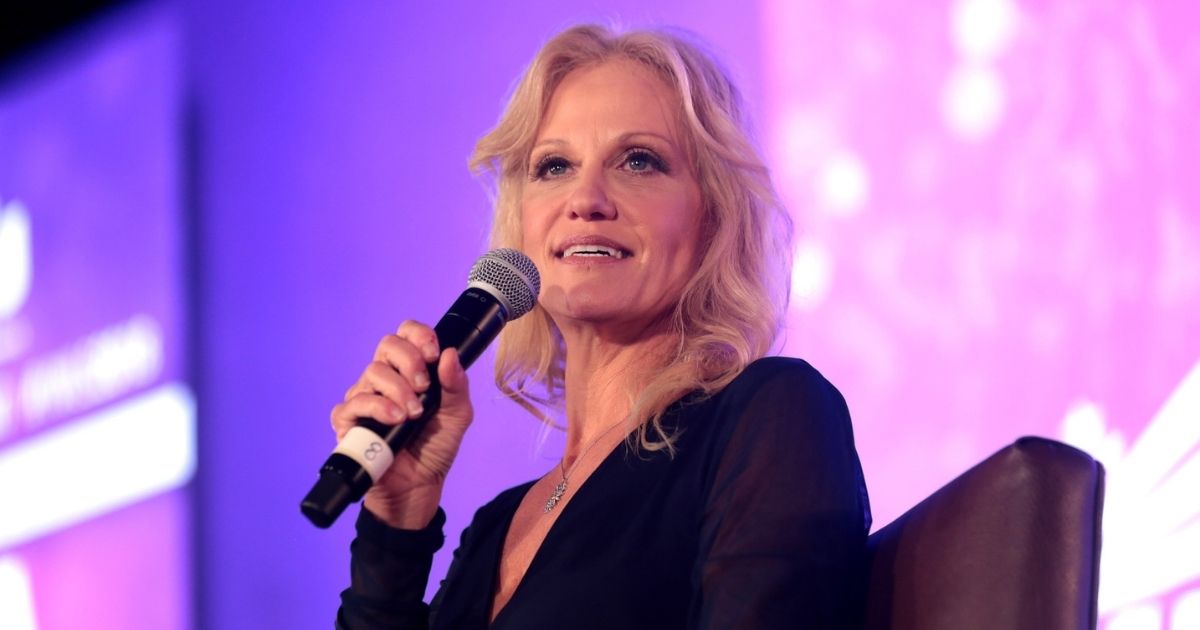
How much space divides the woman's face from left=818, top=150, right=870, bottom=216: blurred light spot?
57 cm

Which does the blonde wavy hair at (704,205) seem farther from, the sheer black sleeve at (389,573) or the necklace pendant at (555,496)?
the sheer black sleeve at (389,573)

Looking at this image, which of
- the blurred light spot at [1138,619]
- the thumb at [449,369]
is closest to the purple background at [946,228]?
the blurred light spot at [1138,619]

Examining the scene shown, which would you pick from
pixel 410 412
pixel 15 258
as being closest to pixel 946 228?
pixel 410 412

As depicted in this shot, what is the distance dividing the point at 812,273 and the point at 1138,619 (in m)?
0.75

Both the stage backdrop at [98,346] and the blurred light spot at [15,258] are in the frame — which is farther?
the blurred light spot at [15,258]

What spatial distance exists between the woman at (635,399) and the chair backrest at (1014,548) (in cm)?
10

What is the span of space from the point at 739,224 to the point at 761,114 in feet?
2.03

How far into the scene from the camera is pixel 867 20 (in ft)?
7.32

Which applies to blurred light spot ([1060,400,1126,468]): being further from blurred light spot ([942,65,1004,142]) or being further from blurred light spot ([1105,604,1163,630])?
blurred light spot ([942,65,1004,142])

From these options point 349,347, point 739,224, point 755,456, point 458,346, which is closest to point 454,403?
point 458,346

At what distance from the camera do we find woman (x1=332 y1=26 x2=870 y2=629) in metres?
1.22

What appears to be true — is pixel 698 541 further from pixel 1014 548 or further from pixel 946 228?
pixel 946 228

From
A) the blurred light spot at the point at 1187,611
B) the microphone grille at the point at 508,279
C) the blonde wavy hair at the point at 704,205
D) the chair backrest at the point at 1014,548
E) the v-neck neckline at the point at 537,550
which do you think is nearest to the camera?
the chair backrest at the point at 1014,548

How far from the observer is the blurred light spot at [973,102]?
2.07 metres
